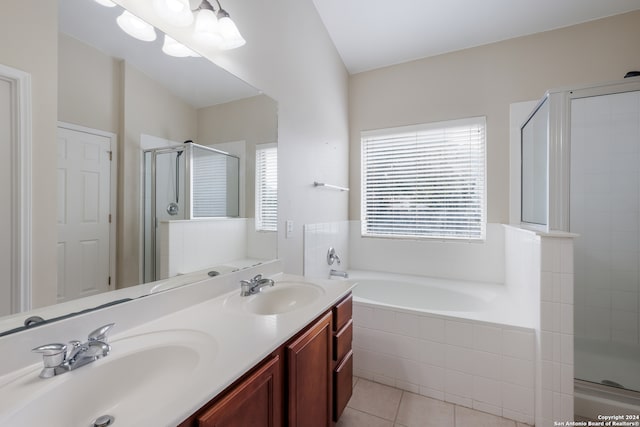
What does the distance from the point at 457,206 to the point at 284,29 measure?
2.16 m

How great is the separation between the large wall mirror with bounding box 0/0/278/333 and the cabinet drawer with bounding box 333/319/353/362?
719 mm

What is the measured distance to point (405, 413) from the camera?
5.50 feet

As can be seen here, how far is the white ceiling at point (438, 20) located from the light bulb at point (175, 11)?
1525 millimetres

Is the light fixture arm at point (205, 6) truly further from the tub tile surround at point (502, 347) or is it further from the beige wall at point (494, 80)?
the beige wall at point (494, 80)

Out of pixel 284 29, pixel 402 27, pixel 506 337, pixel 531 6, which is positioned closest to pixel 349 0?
pixel 402 27

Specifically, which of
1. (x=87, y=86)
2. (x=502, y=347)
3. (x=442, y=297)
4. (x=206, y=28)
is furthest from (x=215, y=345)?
(x=442, y=297)

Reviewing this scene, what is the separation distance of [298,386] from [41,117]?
1.19m

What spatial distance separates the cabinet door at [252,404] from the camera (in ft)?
2.23

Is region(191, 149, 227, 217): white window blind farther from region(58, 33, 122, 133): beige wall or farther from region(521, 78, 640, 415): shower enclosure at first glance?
region(521, 78, 640, 415): shower enclosure

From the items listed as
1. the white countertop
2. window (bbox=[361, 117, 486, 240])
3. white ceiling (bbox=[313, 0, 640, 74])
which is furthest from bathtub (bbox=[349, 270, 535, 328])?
white ceiling (bbox=[313, 0, 640, 74])

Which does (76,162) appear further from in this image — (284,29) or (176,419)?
(284,29)

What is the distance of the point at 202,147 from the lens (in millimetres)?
1319

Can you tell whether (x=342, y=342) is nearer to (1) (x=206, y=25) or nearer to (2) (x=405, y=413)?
(2) (x=405, y=413)

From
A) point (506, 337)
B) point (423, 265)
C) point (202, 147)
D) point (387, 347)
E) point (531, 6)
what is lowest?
point (387, 347)
